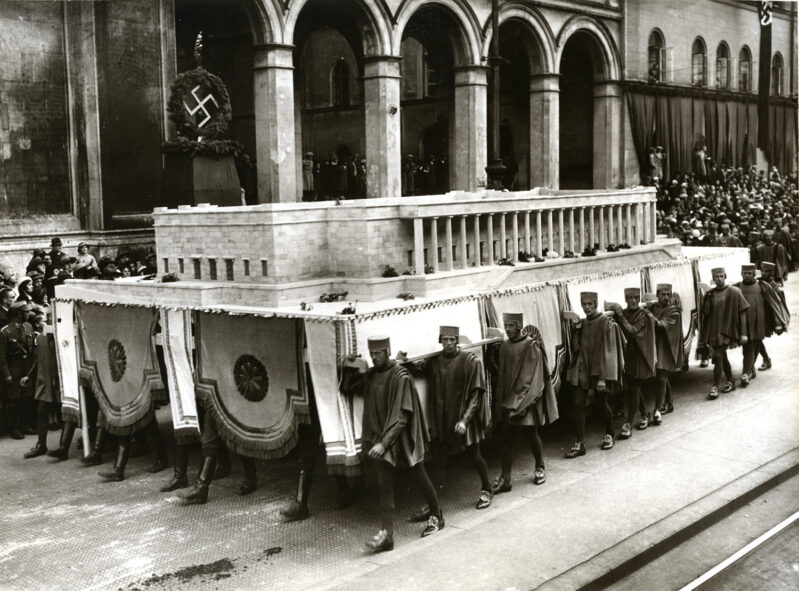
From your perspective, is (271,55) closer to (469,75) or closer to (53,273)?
(469,75)

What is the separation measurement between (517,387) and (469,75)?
17.8 metres

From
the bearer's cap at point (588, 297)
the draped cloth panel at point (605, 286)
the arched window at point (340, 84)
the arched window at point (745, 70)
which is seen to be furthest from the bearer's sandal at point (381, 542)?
the arched window at point (745, 70)

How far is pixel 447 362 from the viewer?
8828 millimetres

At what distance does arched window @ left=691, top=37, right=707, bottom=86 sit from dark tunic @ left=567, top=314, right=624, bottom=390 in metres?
28.8

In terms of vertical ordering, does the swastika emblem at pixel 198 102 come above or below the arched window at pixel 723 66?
below

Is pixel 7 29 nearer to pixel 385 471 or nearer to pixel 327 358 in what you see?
pixel 327 358

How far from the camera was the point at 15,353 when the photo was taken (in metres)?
11.8

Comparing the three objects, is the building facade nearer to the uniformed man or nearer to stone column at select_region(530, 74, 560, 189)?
stone column at select_region(530, 74, 560, 189)

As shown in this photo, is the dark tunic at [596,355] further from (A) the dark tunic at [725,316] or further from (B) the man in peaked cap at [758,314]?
(B) the man in peaked cap at [758,314]

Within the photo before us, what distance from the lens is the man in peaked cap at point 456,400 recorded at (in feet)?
28.5

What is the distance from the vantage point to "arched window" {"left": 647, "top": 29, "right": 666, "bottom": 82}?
3369 cm

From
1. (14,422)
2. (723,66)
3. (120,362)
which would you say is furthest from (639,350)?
(723,66)

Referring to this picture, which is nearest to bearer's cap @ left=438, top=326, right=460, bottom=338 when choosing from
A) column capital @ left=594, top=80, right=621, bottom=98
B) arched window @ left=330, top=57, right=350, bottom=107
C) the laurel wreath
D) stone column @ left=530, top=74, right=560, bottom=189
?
the laurel wreath

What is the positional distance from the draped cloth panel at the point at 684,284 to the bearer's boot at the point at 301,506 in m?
6.81
